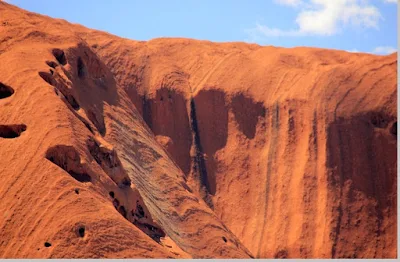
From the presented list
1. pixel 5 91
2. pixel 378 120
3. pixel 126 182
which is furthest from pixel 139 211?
pixel 378 120

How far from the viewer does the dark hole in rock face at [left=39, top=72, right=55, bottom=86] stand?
4034cm

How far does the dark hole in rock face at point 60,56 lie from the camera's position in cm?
4303

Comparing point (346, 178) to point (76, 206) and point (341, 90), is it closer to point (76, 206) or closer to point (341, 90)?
point (341, 90)

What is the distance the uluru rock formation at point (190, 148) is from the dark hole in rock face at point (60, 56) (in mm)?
52

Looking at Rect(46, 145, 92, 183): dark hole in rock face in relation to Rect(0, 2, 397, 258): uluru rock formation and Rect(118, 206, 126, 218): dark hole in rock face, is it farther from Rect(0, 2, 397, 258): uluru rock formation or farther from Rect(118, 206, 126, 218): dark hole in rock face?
Rect(118, 206, 126, 218): dark hole in rock face

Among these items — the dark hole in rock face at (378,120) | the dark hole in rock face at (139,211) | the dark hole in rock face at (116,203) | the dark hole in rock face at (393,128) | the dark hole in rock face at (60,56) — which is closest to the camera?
the dark hole in rock face at (116,203)

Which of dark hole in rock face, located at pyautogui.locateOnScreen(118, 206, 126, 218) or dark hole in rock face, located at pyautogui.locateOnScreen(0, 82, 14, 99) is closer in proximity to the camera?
dark hole in rock face, located at pyautogui.locateOnScreen(118, 206, 126, 218)

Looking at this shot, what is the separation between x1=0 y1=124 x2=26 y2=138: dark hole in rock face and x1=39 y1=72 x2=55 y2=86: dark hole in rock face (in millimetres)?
3135

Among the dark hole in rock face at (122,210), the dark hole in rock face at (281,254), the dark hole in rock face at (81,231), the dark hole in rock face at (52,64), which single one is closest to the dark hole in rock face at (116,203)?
the dark hole in rock face at (122,210)

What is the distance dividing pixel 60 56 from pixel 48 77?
8.99 ft

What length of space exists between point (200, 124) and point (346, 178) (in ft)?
29.2

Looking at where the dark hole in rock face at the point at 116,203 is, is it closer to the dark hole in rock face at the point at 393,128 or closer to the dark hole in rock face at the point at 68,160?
the dark hole in rock face at the point at 68,160

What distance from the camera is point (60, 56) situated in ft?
142

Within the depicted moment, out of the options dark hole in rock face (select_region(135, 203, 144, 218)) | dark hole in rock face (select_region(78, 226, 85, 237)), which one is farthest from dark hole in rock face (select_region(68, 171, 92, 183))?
dark hole in rock face (select_region(135, 203, 144, 218))
